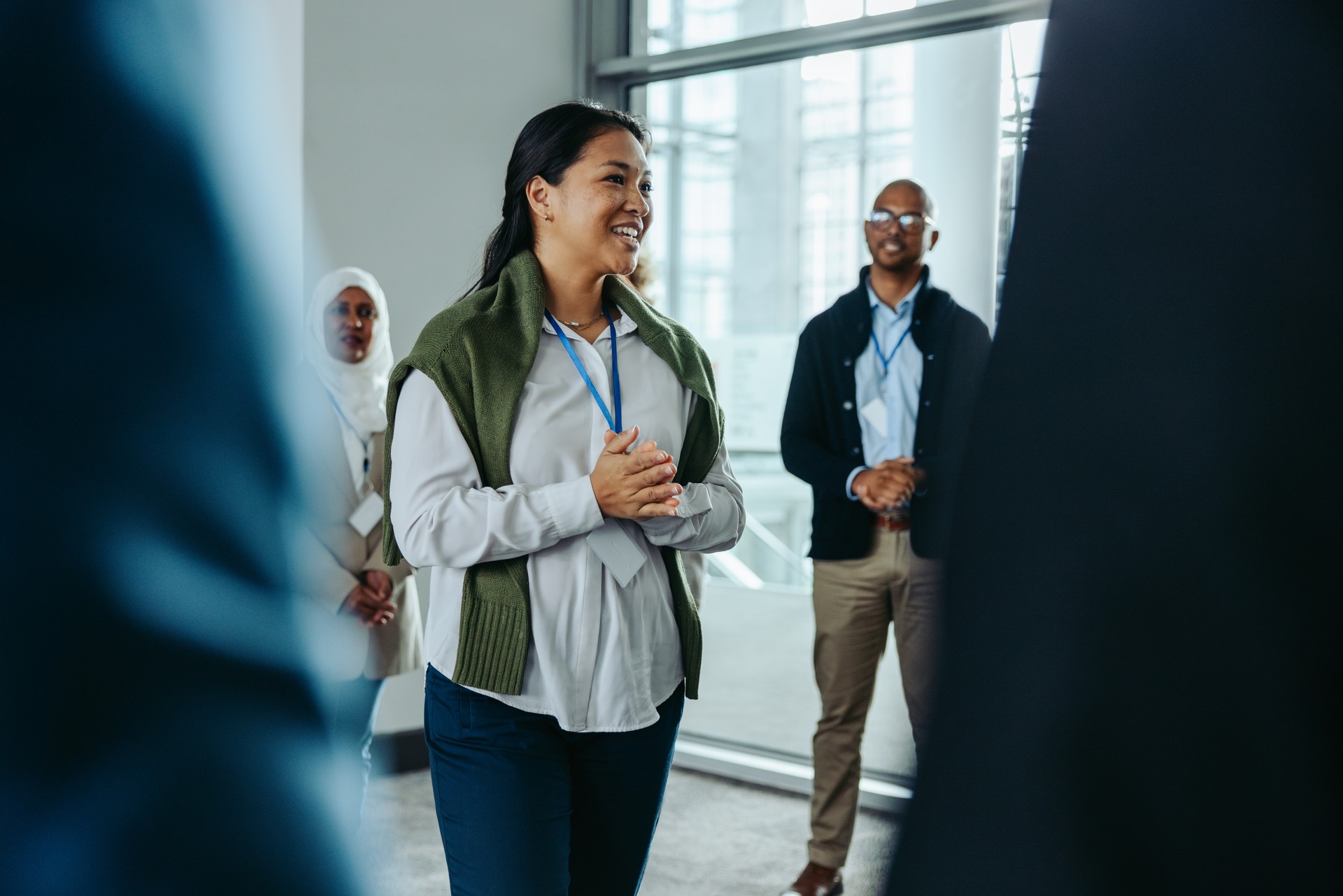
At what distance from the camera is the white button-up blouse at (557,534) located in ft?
5.29

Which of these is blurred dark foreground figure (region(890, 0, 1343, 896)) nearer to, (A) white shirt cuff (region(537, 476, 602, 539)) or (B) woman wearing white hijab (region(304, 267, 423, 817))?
(A) white shirt cuff (region(537, 476, 602, 539))

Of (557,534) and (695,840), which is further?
(695,840)

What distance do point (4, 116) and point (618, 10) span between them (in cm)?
477

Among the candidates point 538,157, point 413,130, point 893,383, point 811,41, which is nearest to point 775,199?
point 811,41

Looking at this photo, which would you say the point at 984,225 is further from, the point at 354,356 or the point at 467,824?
the point at 467,824

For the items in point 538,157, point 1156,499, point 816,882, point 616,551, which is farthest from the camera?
point 816,882

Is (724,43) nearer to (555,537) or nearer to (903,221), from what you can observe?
(903,221)

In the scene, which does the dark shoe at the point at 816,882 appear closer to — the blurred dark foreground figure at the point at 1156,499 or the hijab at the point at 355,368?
the hijab at the point at 355,368

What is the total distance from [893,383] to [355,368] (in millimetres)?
1479

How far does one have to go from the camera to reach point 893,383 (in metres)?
3.14

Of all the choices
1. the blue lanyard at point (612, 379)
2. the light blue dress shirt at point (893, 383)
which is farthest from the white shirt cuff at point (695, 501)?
the light blue dress shirt at point (893, 383)

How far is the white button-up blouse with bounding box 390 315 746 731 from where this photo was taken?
1612 mm

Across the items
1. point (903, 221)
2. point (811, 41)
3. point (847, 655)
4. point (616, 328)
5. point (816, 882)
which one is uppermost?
point (811, 41)

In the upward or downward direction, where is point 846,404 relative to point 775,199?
downward
